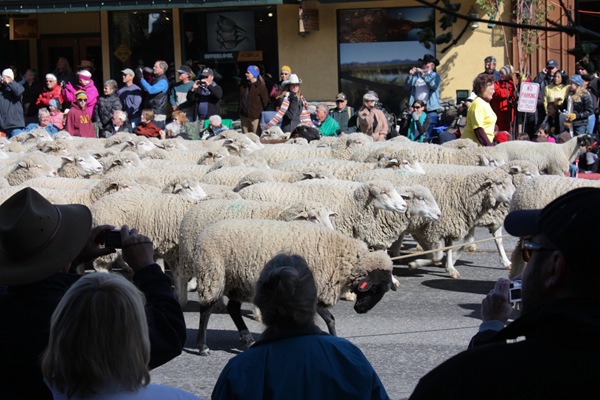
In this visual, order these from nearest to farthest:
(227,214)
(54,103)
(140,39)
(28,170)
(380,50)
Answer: (227,214)
(28,170)
(54,103)
(380,50)
(140,39)

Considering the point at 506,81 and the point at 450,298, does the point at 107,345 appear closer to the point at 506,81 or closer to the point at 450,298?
the point at 450,298

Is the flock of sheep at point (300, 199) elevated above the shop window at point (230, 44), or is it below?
below

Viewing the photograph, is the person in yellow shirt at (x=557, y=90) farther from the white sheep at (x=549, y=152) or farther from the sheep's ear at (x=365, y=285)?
the sheep's ear at (x=365, y=285)

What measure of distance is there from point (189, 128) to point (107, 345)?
56.8 ft

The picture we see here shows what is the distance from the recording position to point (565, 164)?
14.5m

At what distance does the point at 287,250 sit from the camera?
7.69 metres

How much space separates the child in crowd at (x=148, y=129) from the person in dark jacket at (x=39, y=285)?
15352mm

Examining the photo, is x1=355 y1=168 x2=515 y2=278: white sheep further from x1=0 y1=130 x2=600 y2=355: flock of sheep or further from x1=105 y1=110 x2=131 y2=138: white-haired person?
x1=105 y1=110 x2=131 y2=138: white-haired person

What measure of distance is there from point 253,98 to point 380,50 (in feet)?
13.2

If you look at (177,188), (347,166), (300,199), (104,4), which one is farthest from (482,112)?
(104,4)

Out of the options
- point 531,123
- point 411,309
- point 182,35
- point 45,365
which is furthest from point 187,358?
point 182,35

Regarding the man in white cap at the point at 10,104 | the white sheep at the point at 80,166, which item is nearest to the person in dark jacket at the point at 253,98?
the man in white cap at the point at 10,104

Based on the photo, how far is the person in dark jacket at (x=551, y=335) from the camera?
1.98 metres

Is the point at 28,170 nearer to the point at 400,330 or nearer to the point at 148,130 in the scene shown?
the point at 148,130
